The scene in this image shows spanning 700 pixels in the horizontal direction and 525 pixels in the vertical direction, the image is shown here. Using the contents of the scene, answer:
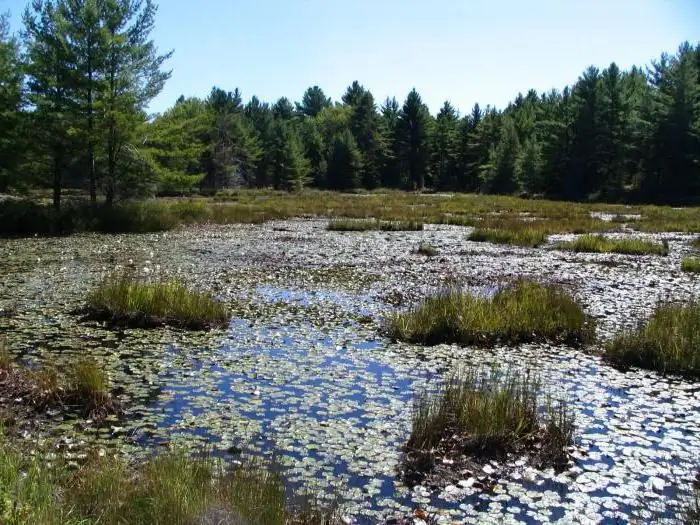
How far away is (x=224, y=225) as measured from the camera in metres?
30.6

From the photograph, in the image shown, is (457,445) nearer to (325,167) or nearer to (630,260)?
(630,260)

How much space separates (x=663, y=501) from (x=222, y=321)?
24.0 feet

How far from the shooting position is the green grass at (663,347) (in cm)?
794

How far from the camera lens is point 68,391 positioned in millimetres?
6262

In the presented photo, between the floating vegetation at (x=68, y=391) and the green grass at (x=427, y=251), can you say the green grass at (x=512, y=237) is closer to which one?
the green grass at (x=427, y=251)

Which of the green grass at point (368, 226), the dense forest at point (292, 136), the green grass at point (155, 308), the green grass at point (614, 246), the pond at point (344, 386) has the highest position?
the dense forest at point (292, 136)

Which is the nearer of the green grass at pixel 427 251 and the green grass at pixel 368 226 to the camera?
the green grass at pixel 427 251

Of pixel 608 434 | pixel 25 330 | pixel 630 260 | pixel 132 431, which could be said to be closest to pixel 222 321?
pixel 25 330

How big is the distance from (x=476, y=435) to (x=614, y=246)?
18404 millimetres

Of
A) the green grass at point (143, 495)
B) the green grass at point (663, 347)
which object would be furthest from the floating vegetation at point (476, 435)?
the green grass at point (663, 347)

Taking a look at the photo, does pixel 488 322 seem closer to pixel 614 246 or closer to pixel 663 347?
pixel 663 347

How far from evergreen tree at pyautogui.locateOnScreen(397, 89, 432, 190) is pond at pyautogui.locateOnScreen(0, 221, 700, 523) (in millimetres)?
78248

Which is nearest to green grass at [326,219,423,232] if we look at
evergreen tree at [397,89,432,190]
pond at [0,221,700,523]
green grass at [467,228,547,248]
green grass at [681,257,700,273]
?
green grass at [467,228,547,248]

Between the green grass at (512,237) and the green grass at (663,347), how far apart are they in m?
15.0
